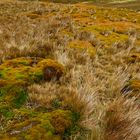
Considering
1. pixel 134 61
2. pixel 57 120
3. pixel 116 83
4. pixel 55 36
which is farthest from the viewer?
pixel 55 36

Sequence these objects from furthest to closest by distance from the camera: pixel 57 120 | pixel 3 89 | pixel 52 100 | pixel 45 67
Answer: pixel 45 67, pixel 3 89, pixel 52 100, pixel 57 120

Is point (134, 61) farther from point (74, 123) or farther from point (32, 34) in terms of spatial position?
point (74, 123)

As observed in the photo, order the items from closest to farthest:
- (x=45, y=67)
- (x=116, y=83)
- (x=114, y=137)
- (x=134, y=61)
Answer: (x=114, y=137) < (x=116, y=83) < (x=45, y=67) < (x=134, y=61)

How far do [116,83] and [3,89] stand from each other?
2.09 metres

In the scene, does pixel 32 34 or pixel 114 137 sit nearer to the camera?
pixel 114 137

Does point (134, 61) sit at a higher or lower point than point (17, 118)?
lower

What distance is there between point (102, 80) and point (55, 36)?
580 centimetres

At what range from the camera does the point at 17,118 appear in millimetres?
5414

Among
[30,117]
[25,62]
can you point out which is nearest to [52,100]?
[30,117]

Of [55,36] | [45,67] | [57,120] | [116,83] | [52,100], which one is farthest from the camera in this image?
[55,36]

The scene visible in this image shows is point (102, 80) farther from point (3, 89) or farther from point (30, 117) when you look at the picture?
point (30, 117)

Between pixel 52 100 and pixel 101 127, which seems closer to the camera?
pixel 101 127

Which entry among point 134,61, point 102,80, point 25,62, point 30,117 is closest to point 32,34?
point 134,61

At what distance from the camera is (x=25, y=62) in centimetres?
836
